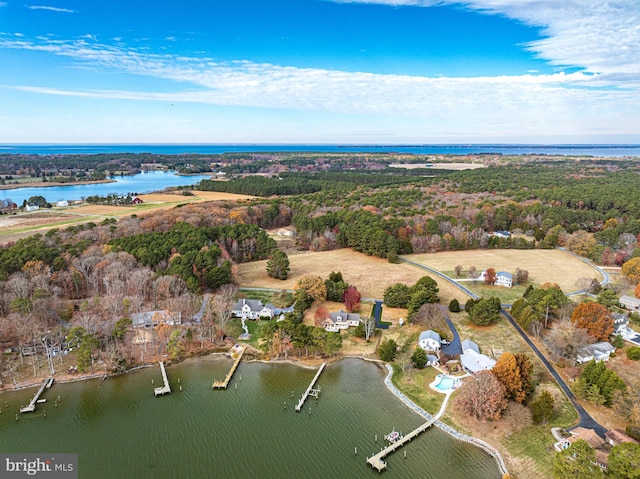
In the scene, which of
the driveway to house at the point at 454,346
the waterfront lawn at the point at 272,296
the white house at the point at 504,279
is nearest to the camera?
the driveway to house at the point at 454,346

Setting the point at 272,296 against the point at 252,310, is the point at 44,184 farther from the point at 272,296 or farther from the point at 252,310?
the point at 252,310

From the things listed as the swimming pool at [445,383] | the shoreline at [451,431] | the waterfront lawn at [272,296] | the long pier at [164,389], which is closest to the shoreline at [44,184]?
the waterfront lawn at [272,296]

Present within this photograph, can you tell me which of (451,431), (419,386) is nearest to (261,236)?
(419,386)

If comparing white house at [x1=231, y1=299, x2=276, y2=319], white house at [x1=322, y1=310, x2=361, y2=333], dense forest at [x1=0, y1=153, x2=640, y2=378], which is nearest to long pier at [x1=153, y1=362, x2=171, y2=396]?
dense forest at [x1=0, y1=153, x2=640, y2=378]

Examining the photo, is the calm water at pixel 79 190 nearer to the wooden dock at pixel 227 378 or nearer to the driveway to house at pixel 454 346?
the wooden dock at pixel 227 378

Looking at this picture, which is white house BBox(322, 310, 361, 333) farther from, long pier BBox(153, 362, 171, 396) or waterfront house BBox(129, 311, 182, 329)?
long pier BBox(153, 362, 171, 396)

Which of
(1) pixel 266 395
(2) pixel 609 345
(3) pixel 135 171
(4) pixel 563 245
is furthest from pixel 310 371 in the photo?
(3) pixel 135 171
